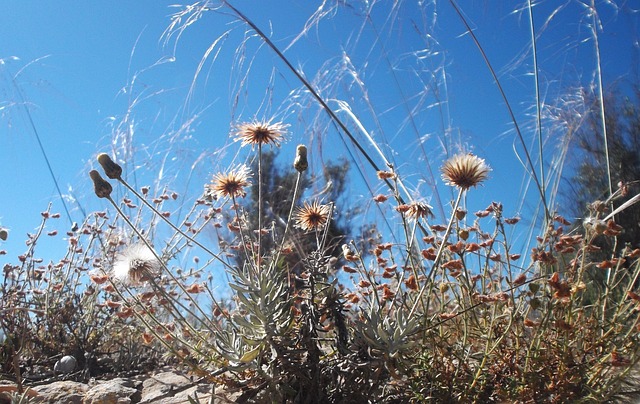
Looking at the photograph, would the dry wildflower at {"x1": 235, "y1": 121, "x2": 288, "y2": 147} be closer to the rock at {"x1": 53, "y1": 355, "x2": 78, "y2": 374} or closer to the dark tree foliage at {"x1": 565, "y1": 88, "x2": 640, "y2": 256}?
the rock at {"x1": 53, "y1": 355, "x2": 78, "y2": 374}

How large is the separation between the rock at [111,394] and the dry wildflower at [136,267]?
1.37 feet

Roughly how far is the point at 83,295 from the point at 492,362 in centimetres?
242

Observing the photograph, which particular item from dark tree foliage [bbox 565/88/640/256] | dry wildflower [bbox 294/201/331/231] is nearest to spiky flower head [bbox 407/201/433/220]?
dry wildflower [bbox 294/201/331/231]

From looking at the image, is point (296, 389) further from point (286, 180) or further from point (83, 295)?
point (286, 180)

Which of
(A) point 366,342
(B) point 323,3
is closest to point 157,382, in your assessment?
(A) point 366,342

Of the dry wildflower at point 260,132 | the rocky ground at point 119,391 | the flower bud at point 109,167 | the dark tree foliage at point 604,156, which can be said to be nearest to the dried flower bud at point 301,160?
the dry wildflower at point 260,132

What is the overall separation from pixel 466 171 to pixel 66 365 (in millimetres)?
2188

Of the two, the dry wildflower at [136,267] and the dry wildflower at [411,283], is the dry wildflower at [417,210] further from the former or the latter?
the dry wildflower at [136,267]

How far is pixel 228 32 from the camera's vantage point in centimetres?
318

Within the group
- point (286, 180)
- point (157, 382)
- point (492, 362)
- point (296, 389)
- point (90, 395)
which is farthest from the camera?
point (286, 180)

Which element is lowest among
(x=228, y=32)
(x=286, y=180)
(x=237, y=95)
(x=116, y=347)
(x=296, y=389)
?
(x=296, y=389)

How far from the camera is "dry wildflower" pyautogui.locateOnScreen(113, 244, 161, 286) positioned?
184 centimetres

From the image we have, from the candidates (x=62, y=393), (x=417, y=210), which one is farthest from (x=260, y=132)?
(x=62, y=393)

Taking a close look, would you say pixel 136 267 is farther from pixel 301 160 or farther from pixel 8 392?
pixel 8 392
